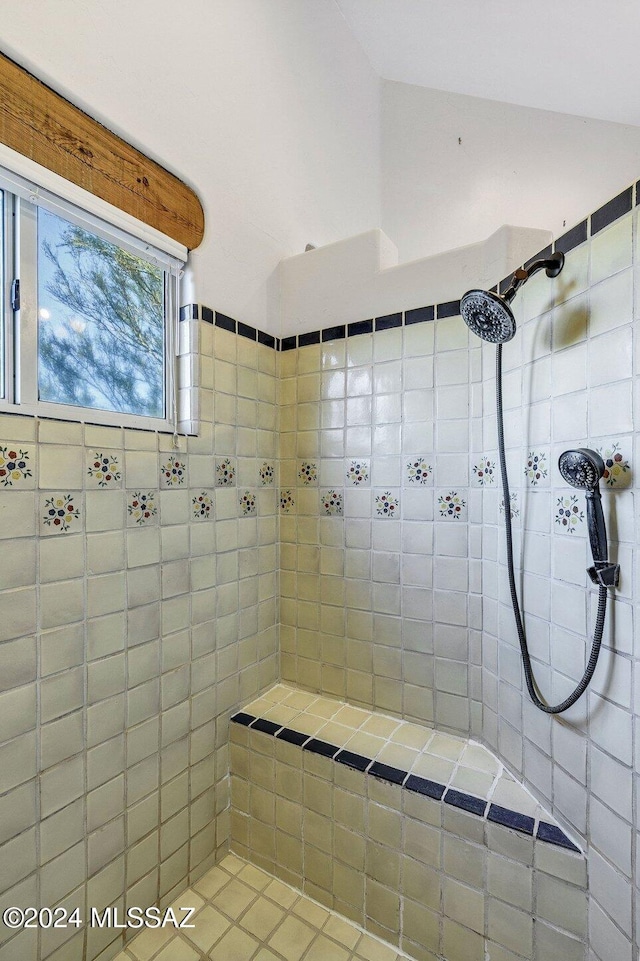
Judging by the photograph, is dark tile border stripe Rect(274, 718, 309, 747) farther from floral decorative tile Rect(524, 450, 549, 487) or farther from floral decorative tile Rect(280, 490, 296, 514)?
floral decorative tile Rect(524, 450, 549, 487)

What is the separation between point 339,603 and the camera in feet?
4.85

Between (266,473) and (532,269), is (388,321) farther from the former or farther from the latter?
(266,473)

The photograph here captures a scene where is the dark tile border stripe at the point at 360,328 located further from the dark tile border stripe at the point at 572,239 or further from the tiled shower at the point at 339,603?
the dark tile border stripe at the point at 572,239

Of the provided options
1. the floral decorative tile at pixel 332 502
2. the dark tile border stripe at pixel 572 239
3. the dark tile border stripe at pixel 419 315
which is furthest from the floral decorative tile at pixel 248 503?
the dark tile border stripe at pixel 572 239

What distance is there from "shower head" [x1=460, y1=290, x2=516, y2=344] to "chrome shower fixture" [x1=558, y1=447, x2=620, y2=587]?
33 cm

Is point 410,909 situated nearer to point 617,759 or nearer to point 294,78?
point 617,759

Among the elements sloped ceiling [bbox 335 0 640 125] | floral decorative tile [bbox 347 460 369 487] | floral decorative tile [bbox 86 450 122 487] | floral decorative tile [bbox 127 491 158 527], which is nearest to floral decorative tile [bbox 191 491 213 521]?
floral decorative tile [bbox 127 491 158 527]

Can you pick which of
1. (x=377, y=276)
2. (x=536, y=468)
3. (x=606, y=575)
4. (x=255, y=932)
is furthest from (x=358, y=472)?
(x=255, y=932)

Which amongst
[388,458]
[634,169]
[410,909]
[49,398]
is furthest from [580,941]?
[634,169]

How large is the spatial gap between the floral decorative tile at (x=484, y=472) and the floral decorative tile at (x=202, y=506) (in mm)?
808

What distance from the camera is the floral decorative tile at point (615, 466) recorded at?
821 mm

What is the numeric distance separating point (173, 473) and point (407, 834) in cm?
112

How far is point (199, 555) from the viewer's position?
4.14 feet

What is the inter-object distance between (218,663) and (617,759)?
3.40 feet
